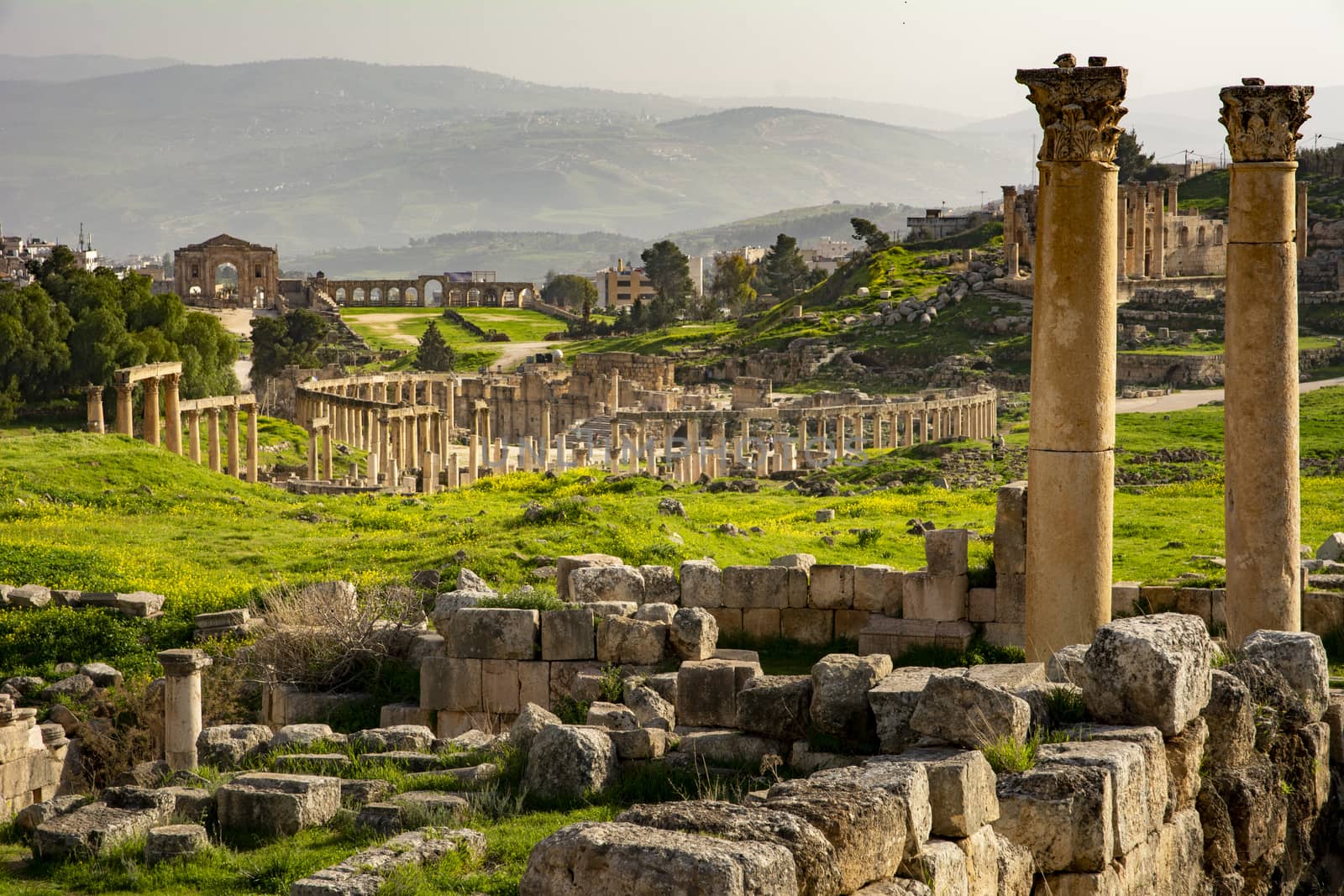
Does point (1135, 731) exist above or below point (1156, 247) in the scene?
below

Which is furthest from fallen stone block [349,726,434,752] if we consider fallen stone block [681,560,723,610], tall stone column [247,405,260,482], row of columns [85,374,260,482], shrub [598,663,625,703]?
tall stone column [247,405,260,482]

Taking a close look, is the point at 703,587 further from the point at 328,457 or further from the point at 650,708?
the point at 328,457

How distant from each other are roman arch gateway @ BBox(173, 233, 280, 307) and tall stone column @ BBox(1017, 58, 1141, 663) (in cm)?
15585

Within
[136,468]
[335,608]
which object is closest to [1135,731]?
[335,608]

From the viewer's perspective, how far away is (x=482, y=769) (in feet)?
44.9

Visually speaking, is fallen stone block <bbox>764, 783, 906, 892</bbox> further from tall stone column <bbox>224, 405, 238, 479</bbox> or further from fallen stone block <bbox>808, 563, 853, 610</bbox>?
tall stone column <bbox>224, 405, 238, 479</bbox>

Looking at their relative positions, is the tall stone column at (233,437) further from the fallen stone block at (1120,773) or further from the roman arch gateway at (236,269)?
the roman arch gateway at (236,269)

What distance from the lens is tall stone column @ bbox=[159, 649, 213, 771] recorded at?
1761 cm

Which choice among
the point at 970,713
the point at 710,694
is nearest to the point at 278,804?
the point at 710,694

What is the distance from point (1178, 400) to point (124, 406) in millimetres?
41372

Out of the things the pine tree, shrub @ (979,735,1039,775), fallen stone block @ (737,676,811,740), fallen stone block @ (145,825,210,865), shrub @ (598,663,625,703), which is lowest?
fallen stone block @ (145,825,210,865)

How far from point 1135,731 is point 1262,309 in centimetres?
677

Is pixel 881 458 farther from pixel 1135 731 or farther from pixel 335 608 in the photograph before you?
pixel 1135 731

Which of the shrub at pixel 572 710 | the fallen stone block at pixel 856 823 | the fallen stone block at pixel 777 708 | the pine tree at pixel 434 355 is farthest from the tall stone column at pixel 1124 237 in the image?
the fallen stone block at pixel 856 823
